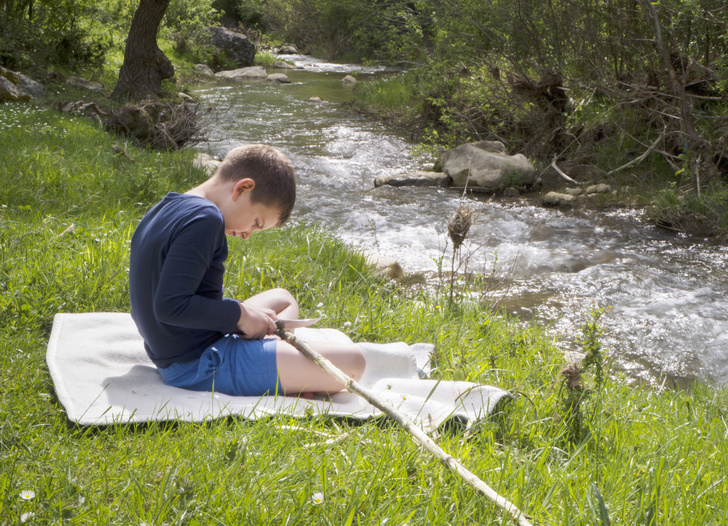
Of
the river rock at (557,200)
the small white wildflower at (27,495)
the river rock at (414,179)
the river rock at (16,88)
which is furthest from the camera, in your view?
the river rock at (16,88)

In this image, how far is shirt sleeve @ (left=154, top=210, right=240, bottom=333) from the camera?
2.50 m

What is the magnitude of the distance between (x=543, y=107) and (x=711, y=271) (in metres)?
5.10

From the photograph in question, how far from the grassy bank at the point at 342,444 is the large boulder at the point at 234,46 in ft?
78.2

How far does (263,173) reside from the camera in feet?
8.86

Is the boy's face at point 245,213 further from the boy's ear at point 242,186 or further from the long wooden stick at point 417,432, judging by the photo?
the long wooden stick at point 417,432

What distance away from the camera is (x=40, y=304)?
131 inches

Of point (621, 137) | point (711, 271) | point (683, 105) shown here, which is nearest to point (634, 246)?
point (711, 271)

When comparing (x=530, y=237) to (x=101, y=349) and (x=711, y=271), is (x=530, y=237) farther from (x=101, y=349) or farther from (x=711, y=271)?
(x=101, y=349)

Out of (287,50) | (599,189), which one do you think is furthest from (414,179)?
(287,50)

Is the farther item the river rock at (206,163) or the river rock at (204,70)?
the river rock at (204,70)

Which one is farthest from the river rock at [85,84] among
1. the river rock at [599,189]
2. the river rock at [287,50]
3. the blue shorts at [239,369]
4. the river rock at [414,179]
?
the river rock at [287,50]

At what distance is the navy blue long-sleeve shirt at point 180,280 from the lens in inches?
98.6

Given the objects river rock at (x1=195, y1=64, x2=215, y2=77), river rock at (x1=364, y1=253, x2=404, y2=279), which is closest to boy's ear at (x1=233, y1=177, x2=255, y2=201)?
river rock at (x1=364, y1=253, x2=404, y2=279)

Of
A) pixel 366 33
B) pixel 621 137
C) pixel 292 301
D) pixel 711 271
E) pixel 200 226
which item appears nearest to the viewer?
pixel 200 226
